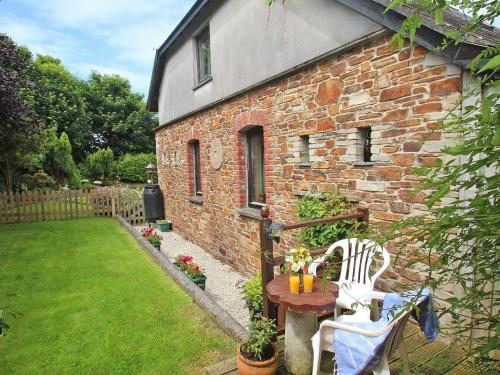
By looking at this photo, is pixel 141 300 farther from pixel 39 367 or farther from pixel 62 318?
pixel 39 367

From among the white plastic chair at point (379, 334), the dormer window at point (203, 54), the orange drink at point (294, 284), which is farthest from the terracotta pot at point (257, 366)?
the dormer window at point (203, 54)

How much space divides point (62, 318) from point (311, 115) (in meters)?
4.61

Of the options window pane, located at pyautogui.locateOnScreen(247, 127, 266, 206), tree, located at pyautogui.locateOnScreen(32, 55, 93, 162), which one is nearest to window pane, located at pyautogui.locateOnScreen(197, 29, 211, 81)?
window pane, located at pyautogui.locateOnScreen(247, 127, 266, 206)

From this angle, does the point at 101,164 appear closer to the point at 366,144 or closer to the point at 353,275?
the point at 366,144

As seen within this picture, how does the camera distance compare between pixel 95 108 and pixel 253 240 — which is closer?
pixel 253 240

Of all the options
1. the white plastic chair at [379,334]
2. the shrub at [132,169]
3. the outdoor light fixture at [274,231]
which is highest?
the shrub at [132,169]

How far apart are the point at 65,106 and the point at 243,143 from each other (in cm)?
2230

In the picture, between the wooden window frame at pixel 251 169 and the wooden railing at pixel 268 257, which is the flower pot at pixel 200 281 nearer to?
the wooden window frame at pixel 251 169

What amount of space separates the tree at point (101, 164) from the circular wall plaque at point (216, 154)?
55.1 ft

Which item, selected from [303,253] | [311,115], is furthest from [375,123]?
[303,253]

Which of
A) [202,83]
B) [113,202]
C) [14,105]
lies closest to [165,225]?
[113,202]

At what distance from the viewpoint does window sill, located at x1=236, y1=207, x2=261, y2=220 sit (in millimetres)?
6191

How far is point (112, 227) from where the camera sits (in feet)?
36.0

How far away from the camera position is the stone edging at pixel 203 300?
13.0ft
